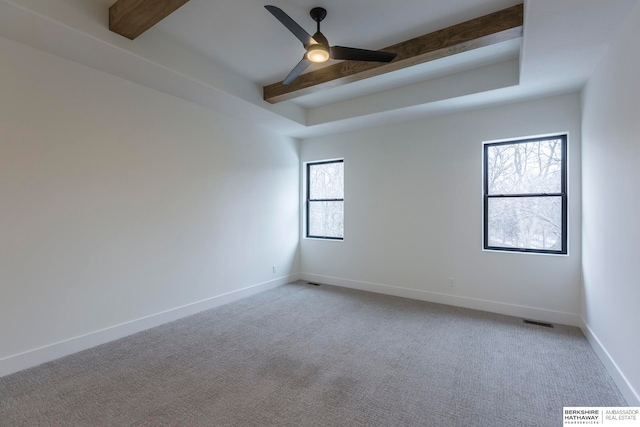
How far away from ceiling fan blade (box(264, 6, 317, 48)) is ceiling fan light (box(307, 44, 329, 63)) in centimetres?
4

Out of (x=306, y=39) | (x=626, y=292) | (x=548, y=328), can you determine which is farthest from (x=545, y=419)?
(x=306, y=39)

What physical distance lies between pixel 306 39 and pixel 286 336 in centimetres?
289

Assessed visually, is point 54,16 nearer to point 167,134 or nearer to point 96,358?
point 167,134

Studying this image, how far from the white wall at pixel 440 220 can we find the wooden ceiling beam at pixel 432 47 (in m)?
1.53

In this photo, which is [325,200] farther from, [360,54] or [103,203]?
[103,203]

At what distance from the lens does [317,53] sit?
2.46 metres

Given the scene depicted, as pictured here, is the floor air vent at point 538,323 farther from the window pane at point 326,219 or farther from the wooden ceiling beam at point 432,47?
the wooden ceiling beam at point 432,47

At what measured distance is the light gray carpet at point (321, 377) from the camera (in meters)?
1.98

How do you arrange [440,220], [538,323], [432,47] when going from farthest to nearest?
[440,220], [538,323], [432,47]

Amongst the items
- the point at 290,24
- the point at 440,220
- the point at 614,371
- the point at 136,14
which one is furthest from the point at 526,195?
the point at 136,14

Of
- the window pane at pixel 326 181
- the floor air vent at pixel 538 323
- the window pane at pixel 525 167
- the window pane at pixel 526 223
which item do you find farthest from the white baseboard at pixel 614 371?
the window pane at pixel 326 181

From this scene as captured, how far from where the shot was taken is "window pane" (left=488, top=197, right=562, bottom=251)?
145 inches

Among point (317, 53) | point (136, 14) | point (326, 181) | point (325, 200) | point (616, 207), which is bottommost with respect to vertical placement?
point (616, 207)

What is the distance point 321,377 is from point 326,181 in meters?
3.79
